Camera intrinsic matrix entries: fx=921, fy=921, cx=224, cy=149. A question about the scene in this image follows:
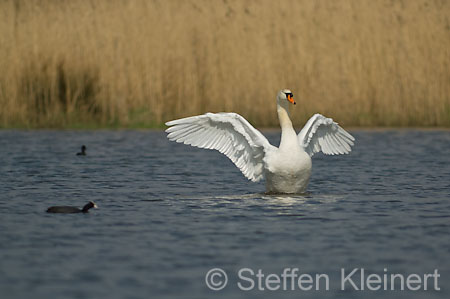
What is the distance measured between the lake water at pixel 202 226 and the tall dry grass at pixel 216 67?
3.01m

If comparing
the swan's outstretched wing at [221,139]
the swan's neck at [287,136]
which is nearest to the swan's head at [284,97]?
the swan's neck at [287,136]

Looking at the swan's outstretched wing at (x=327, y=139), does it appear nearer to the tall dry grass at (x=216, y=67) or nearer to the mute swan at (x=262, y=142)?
the mute swan at (x=262, y=142)

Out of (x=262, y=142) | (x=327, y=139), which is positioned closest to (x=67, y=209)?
(x=262, y=142)

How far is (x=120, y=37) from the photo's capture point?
17.3 meters

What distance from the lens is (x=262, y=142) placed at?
9672mm

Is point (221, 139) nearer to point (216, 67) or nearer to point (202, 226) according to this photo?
point (202, 226)

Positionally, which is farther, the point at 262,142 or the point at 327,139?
the point at 327,139

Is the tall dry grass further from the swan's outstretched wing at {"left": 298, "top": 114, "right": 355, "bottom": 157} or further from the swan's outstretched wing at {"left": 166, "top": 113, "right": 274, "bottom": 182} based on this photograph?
the swan's outstretched wing at {"left": 166, "top": 113, "right": 274, "bottom": 182}

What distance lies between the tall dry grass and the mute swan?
6.31 metres

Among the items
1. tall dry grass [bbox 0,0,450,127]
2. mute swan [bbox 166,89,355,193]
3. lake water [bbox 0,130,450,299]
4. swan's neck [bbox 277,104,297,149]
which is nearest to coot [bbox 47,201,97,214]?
lake water [bbox 0,130,450,299]

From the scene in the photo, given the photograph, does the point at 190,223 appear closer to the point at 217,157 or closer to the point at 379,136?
the point at 217,157

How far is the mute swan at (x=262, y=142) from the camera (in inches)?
368

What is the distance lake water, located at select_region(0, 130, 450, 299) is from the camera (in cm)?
573

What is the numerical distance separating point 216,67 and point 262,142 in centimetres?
747
